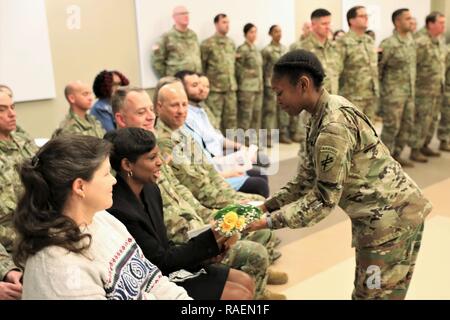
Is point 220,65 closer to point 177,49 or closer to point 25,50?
point 177,49

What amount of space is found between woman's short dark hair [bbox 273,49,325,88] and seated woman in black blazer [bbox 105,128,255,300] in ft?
2.08

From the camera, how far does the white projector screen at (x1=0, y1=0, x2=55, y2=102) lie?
4699 millimetres

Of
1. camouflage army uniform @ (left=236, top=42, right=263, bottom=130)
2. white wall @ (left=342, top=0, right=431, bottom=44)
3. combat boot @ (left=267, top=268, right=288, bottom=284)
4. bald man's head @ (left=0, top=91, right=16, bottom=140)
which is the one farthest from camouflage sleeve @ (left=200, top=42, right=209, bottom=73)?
combat boot @ (left=267, top=268, right=288, bottom=284)

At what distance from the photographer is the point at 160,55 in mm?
5781

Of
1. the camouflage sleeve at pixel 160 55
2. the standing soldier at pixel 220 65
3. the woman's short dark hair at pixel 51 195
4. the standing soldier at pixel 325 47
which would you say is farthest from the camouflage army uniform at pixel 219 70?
the woman's short dark hair at pixel 51 195

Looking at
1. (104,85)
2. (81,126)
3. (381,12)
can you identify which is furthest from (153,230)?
(381,12)

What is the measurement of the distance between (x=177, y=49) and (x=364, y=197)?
4293mm

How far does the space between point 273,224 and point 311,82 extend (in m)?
0.54

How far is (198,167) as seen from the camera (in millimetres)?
2906

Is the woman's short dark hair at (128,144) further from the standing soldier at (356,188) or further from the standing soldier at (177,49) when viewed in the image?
the standing soldier at (177,49)

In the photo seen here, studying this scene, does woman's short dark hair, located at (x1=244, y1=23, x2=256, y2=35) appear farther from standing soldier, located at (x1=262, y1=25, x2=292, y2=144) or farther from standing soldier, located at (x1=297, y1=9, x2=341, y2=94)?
standing soldier, located at (x1=297, y1=9, x2=341, y2=94)

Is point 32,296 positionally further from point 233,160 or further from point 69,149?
point 233,160

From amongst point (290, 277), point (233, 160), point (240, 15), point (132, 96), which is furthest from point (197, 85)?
point (240, 15)

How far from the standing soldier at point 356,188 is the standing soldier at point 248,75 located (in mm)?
4553
